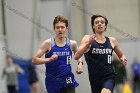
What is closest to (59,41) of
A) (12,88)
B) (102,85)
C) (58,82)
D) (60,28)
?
(60,28)

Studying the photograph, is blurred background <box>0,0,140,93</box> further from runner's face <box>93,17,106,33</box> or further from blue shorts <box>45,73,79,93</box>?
blue shorts <box>45,73,79,93</box>

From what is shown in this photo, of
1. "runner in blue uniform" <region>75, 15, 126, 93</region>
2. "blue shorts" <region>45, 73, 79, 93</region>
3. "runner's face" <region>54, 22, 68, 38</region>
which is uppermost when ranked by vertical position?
"runner's face" <region>54, 22, 68, 38</region>

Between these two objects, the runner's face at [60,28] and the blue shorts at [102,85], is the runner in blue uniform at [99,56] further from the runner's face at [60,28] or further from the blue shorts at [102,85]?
the runner's face at [60,28]

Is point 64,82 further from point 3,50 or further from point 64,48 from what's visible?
point 3,50

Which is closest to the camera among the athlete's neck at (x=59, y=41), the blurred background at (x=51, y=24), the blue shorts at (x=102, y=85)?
the blue shorts at (x=102, y=85)

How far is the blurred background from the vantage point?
9133mm

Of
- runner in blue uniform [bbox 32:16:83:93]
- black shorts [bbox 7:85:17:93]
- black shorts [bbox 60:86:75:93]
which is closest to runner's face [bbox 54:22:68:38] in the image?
runner in blue uniform [bbox 32:16:83:93]

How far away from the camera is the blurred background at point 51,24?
360 inches

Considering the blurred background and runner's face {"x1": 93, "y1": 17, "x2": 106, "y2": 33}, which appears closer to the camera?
runner's face {"x1": 93, "y1": 17, "x2": 106, "y2": 33}

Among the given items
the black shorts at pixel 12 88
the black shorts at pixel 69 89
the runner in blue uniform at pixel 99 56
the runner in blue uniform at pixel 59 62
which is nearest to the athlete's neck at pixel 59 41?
the runner in blue uniform at pixel 59 62

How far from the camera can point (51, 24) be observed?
381 inches

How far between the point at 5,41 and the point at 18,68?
0.60 meters

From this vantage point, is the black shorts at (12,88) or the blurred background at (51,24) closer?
the blurred background at (51,24)

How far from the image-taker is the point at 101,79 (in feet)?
18.6
